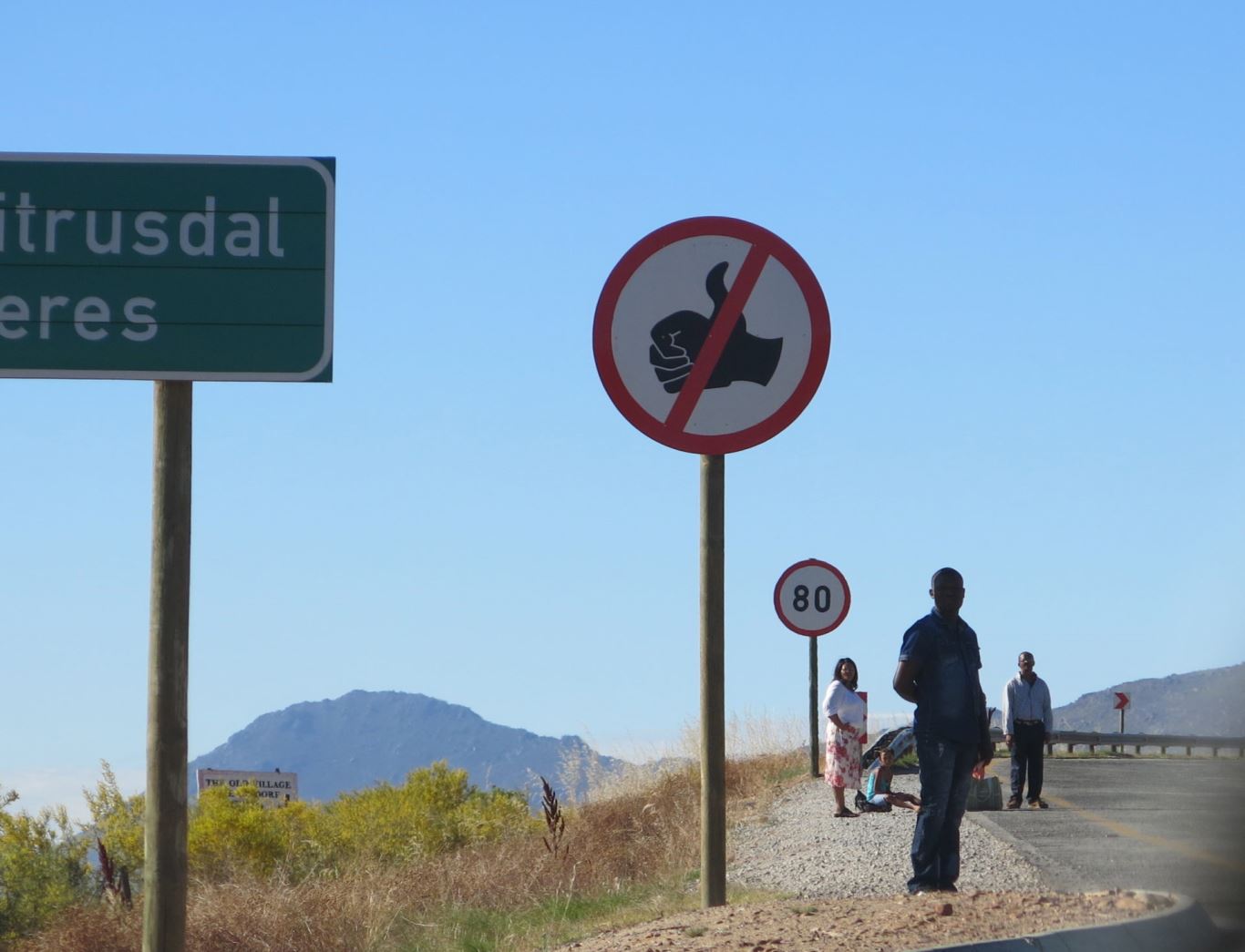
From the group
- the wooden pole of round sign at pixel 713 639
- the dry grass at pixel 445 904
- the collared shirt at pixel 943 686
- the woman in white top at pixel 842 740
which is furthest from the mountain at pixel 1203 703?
the woman in white top at pixel 842 740

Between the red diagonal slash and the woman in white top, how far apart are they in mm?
10726

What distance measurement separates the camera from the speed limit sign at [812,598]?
68.0ft

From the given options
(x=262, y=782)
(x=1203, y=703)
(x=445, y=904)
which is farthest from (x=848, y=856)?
(x=262, y=782)

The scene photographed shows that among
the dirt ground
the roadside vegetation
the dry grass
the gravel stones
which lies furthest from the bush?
the dirt ground

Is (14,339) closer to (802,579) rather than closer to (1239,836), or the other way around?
(1239,836)

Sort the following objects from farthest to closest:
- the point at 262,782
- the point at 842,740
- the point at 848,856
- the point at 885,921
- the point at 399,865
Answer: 1. the point at 262,782
2. the point at 399,865
3. the point at 842,740
4. the point at 848,856
5. the point at 885,921

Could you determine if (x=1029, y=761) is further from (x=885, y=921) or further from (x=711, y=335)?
(x=711, y=335)

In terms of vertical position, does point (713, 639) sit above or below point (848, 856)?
above

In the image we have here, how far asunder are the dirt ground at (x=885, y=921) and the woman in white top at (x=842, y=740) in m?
9.48

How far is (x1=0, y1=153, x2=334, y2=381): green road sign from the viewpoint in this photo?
6344 mm

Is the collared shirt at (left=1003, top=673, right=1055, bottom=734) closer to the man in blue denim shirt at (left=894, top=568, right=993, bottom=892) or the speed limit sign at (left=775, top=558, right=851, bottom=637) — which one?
the speed limit sign at (left=775, top=558, right=851, bottom=637)

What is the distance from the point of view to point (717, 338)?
22.6 ft

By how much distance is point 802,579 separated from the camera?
68.2 feet

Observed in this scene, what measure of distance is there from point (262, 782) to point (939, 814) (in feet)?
71.3
